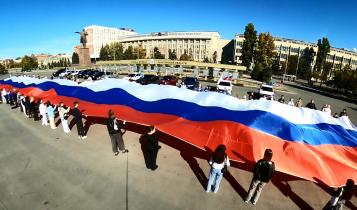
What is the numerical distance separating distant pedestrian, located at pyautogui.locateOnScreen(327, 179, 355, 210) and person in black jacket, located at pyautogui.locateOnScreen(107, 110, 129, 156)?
25.6ft

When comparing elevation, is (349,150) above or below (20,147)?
above

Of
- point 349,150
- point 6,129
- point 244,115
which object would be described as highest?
point 244,115

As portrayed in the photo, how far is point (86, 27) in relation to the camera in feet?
618

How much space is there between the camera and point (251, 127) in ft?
29.0

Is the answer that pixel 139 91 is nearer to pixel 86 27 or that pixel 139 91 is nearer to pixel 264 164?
pixel 264 164

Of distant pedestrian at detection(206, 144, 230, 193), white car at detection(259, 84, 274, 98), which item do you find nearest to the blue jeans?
distant pedestrian at detection(206, 144, 230, 193)

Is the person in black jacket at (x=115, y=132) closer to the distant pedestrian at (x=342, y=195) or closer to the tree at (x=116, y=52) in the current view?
the distant pedestrian at (x=342, y=195)

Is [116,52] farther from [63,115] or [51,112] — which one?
[63,115]

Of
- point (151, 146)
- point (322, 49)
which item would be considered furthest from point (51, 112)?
point (322, 49)

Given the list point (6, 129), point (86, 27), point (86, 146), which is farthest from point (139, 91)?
point (86, 27)

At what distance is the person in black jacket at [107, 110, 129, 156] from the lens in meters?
10.3

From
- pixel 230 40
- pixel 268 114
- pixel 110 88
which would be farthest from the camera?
pixel 230 40

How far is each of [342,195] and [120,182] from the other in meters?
6.61

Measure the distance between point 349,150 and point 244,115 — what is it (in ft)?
11.7
